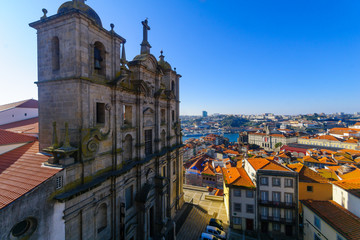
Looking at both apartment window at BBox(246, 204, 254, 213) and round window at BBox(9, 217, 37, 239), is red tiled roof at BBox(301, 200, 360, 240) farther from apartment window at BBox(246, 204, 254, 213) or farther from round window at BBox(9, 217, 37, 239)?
round window at BBox(9, 217, 37, 239)

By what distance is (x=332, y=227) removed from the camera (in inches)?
632

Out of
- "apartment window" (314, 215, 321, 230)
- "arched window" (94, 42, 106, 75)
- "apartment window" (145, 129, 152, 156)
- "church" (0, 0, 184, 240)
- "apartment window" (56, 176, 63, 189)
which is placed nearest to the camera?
"church" (0, 0, 184, 240)

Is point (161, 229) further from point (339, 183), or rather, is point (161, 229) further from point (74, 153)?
point (339, 183)

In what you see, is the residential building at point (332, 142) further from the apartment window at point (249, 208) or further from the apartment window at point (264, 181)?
the apartment window at point (249, 208)

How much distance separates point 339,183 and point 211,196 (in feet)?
62.0

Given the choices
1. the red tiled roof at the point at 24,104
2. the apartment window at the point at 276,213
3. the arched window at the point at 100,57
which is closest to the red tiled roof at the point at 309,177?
the apartment window at the point at 276,213

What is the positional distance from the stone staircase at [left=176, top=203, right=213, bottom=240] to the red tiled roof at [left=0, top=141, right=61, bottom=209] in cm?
1845

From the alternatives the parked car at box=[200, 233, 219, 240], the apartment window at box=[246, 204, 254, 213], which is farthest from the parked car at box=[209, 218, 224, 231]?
the apartment window at box=[246, 204, 254, 213]

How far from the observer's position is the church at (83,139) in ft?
30.8

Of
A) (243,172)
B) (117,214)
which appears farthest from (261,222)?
(117,214)

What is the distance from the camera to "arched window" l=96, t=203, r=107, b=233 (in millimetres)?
13156

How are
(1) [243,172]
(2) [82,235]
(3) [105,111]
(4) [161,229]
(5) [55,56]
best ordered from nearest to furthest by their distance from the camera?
1. (2) [82,235]
2. (5) [55,56]
3. (3) [105,111]
4. (4) [161,229]
5. (1) [243,172]

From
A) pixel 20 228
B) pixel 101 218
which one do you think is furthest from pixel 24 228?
pixel 101 218

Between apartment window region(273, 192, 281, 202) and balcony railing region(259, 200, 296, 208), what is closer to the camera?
balcony railing region(259, 200, 296, 208)
